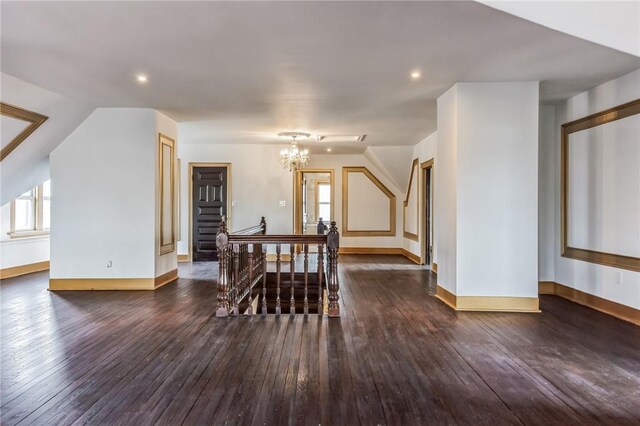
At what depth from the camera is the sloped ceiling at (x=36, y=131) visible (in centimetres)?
405

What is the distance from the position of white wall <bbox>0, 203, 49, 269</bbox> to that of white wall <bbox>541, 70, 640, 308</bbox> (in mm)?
8712

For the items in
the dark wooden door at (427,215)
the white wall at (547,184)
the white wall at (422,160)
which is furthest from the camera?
the dark wooden door at (427,215)

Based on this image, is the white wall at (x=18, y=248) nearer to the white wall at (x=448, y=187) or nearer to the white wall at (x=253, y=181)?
the white wall at (x=253, y=181)

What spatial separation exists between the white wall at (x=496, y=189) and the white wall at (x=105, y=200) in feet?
14.0

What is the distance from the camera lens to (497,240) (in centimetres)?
420

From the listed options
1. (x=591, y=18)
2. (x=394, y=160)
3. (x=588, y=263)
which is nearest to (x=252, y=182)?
(x=394, y=160)

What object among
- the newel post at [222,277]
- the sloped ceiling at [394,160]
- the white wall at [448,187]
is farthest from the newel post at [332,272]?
the sloped ceiling at [394,160]

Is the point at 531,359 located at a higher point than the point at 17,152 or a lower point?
lower

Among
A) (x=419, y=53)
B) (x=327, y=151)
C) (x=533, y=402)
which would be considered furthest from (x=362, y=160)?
(x=533, y=402)

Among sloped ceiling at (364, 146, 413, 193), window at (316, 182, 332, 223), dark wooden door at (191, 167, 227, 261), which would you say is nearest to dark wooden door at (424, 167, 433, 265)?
sloped ceiling at (364, 146, 413, 193)

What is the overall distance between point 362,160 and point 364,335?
6542mm

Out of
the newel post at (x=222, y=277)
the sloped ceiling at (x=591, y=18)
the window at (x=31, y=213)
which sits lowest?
the newel post at (x=222, y=277)

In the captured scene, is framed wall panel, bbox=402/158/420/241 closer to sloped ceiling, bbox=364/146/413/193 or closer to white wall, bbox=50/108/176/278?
sloped ceiling, bbox=364/146/413/193

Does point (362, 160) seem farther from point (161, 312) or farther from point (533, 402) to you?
point (533, 402)
